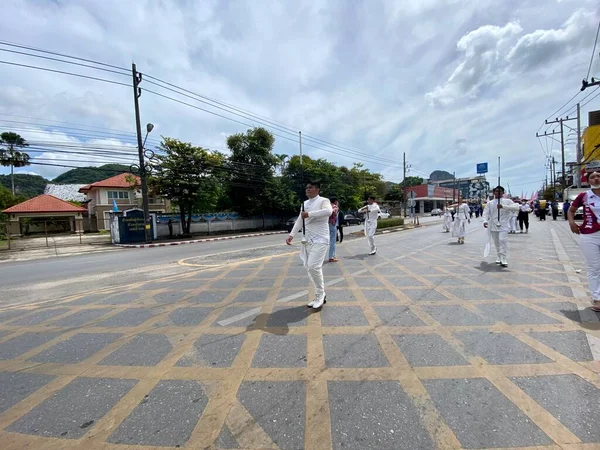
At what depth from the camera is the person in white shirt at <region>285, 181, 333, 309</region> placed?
3945 mm

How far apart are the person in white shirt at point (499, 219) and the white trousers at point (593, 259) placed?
2490 mm

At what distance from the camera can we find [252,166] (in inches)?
1015

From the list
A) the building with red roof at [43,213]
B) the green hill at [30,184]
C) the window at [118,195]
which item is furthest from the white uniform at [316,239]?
the green hill at [30,184]

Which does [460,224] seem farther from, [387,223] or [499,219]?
[387,223]

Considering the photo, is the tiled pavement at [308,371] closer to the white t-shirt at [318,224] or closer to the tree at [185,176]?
the white t-shirt at [318,224]

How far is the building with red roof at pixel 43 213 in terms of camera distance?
27453mm

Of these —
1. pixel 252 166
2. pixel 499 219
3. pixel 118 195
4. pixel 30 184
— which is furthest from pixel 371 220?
pixel 30 184

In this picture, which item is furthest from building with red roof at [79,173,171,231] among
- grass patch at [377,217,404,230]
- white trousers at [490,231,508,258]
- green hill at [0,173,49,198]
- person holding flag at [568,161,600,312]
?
green hill at [0,173,49,198]

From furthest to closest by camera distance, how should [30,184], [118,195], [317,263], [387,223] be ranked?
[30,184] → [118,195] → [387,223] → [317,263]

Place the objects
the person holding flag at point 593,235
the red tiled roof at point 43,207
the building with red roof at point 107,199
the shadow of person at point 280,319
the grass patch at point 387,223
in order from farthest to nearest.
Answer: the building with red roof at point 107,199 → the red tiled roof at point 43,207 → the grass patch at point 387,223 → the person holding flag at point 593,235 → the shadow of person at point 280,319

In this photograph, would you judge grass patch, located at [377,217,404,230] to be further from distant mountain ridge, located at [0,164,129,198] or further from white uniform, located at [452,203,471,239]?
distant mountain ridge, located at [0,164,129,198]

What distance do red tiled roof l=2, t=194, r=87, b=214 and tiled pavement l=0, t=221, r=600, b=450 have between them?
32.1 m

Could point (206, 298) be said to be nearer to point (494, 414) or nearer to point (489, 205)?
point (494, 414)

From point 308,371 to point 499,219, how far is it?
19.9 feet
